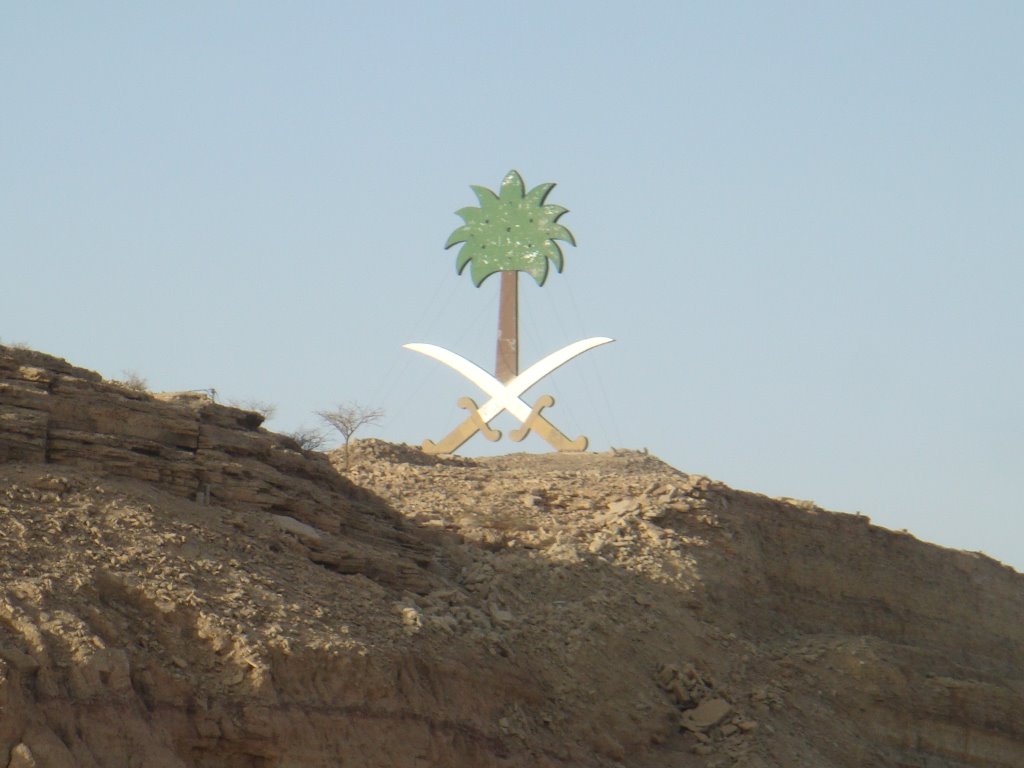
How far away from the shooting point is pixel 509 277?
30.8 metres

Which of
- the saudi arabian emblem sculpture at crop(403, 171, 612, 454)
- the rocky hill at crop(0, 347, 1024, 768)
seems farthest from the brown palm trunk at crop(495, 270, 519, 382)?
the rocky hill at crop(0, 347, 1024, 768)

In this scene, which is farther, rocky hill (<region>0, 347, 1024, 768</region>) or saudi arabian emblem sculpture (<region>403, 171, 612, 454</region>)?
saudi arabian emblem sculpture (<region>403, 171, 612, 454</region>)

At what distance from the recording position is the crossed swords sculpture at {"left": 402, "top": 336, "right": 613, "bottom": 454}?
29.5 metres

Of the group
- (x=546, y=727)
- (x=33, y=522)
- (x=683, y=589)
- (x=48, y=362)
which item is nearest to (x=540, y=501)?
(x=683, y=589)

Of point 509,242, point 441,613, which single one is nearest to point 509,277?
point 509,242

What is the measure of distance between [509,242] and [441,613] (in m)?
12.5

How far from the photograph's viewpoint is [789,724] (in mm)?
22281

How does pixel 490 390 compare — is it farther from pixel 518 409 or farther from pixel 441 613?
pixel 441 613

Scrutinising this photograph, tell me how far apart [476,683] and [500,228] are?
13.9 metres

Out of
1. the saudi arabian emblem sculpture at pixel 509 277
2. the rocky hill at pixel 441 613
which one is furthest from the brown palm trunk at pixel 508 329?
the rocky hill at pixel 441 613

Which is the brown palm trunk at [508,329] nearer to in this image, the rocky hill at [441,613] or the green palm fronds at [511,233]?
the green palm fronds at [511,233]

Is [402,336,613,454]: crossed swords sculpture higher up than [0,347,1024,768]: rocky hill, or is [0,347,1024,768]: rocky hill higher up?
[402,336,613,454]: crossed swords sculpture

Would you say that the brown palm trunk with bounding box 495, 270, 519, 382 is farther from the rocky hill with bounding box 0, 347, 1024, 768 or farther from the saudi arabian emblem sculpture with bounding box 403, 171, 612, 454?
the rocky hill with bounding box 0, 347, 1024, 768

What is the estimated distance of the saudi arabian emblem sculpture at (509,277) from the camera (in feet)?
97.8
